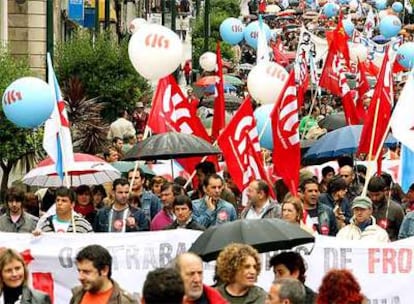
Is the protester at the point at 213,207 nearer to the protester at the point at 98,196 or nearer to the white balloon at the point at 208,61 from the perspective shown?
the protester at the point at 98,196

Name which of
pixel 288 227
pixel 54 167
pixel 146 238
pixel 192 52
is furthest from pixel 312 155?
pixel 192 52

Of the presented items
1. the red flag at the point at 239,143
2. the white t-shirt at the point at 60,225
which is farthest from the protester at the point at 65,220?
the red flag at the point at 239,143

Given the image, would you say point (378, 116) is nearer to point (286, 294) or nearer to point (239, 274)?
point (239, 274)

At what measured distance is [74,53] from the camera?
31.4 metres

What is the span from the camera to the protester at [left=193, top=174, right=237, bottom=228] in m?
14.0

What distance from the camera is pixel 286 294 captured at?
8555 millimetres

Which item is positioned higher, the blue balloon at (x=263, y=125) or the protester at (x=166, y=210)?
the blue balloon at (x=263, y=125)

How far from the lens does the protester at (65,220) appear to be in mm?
12969

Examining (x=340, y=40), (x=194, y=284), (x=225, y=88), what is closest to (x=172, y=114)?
(x=194, y=284)

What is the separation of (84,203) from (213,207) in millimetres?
1498

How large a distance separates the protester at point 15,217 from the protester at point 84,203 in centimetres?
113

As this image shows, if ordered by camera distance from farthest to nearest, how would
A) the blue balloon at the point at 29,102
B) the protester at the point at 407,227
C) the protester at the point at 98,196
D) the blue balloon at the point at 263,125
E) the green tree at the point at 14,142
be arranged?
the green tree at the point at 14,142, the blue balloon at the point at 263,125, the blue balloon at the point at 29,102, the protester at the point at 98,196, the protester at the point at 407,227

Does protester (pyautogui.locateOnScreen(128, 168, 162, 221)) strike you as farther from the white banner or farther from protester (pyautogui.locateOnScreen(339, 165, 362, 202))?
the white banner

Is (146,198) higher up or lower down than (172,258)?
higher up
